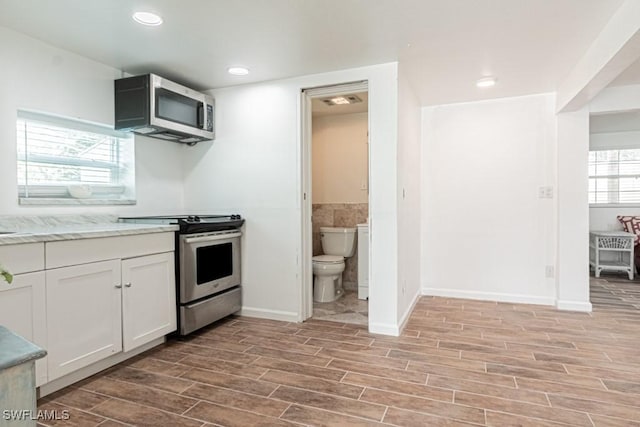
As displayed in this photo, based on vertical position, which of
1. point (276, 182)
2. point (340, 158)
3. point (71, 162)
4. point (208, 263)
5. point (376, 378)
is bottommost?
point (376, 378)

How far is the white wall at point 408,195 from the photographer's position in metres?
3.07

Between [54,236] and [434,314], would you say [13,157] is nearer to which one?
[54,236]

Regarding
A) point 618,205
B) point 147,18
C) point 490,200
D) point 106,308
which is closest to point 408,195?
point 490,200

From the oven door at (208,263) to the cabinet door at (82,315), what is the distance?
55 centimetres

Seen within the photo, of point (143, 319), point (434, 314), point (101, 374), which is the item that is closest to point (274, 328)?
point (143, 319)

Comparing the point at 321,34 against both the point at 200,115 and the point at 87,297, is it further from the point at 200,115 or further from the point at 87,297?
the point at 87,297

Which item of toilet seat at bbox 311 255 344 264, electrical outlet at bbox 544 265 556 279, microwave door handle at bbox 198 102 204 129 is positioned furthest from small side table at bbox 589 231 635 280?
microwave door handle at bbox 198 102 204 129

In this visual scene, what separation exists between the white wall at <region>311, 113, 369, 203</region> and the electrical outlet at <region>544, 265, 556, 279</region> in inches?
81.6

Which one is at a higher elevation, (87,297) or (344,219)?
(344,219)

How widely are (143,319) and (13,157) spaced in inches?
52.6

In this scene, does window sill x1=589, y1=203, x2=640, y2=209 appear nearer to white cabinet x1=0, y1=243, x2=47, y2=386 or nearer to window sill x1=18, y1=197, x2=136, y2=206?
window sill x1=18, y1=197, x2=136, y2=206

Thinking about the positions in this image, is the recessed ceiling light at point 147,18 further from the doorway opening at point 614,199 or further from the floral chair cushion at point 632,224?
the floral chair cushion at point 632,224

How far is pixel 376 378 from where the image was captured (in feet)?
7.33

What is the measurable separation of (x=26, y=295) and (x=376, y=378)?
6.35ft
